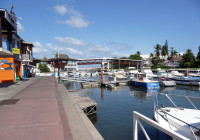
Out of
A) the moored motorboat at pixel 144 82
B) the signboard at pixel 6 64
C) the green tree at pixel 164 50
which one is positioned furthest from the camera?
the green tree at pixel 164 50

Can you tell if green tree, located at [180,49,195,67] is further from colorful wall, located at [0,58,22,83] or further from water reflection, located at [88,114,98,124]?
colorful wall, located at [0,58,22,83]

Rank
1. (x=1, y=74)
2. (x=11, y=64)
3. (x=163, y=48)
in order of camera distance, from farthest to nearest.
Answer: (x=163, y=48), (x=1, y=74), (x=11, y=64)

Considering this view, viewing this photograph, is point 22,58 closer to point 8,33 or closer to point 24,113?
point 8,33

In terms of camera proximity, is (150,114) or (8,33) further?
(8,33)

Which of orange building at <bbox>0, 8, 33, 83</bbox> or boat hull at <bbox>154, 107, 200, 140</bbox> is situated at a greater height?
orange building at <bbox>0, 8, 33, 83</bbox>

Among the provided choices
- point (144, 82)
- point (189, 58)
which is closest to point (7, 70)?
point (144, 82)

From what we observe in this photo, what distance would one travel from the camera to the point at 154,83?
31.3 metres

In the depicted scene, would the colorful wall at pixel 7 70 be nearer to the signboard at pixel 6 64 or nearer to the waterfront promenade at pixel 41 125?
the signboard at pixel 6 64

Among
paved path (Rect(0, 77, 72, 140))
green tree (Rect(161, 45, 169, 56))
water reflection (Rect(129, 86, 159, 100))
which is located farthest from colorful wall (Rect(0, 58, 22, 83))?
green tree (Rect(161, 45, 169, 56))

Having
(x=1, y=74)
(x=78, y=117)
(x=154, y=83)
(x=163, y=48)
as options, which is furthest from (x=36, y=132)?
(x=163, y=48)

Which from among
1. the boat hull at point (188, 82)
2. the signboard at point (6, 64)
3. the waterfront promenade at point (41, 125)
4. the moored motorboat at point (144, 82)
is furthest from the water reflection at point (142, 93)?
the signboard at point (6, 64)

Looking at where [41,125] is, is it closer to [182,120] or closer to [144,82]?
Answer: [182,120]

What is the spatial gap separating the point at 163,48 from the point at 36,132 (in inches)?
3810

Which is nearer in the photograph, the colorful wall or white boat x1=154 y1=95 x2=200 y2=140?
white boat x1=154 y1=95 x2=200 y2=140
